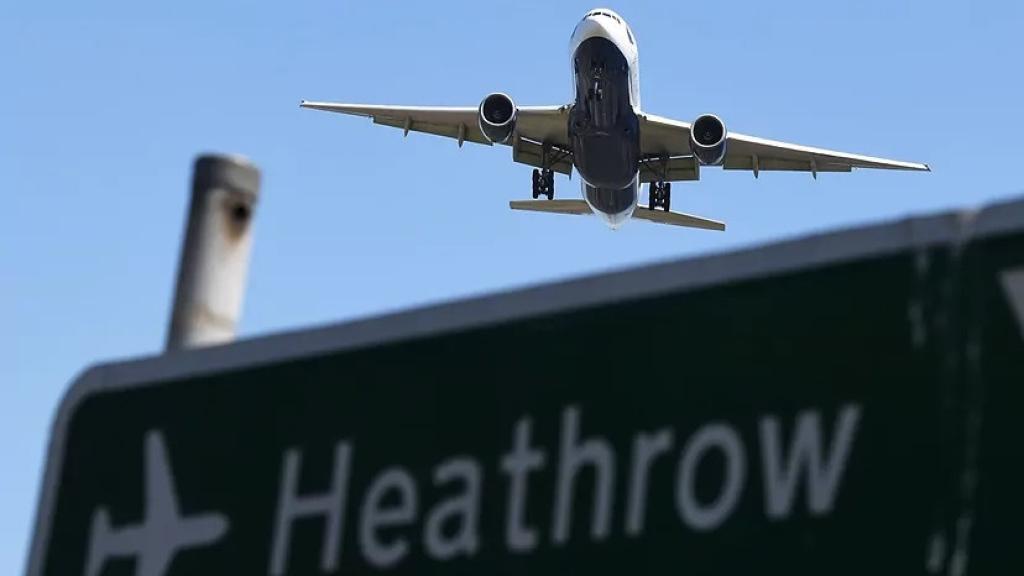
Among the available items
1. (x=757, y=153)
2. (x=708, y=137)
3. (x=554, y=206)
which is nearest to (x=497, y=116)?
(x=554, y=206)

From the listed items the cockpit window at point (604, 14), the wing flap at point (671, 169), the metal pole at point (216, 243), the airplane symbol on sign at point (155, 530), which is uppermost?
the cockpit window at point (604, 14)

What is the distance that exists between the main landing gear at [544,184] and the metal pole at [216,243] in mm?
40976

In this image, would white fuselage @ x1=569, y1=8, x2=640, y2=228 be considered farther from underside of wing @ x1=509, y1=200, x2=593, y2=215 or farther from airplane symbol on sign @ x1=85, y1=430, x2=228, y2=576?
Answer: airplane symbol on sign @ x1=85, y1=430, x2=228, y2=576

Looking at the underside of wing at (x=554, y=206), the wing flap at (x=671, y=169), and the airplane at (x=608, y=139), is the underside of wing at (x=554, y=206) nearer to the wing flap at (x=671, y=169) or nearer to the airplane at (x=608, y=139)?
the airplane at (x=608, y=139)

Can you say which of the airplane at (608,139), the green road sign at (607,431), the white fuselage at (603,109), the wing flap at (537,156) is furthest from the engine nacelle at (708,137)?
the green road sign at (607,431)

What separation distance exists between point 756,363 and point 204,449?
127cm

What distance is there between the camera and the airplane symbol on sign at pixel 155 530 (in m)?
3.12

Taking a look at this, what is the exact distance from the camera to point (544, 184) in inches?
1741

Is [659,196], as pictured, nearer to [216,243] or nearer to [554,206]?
[554,206]

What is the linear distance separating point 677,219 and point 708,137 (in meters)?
3.02

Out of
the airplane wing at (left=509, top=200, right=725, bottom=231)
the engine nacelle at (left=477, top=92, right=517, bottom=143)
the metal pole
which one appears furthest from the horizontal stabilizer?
the metal pole

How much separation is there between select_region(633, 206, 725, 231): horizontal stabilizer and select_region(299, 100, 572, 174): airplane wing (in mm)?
2735

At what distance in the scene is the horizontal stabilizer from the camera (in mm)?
43500

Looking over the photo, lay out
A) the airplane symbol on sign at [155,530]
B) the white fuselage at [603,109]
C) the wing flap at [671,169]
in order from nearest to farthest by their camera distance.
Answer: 1. the airplane symbol on sign at [155,530]
2. the white fuselage at [603,109]
3. the wing flap at [671,169]
